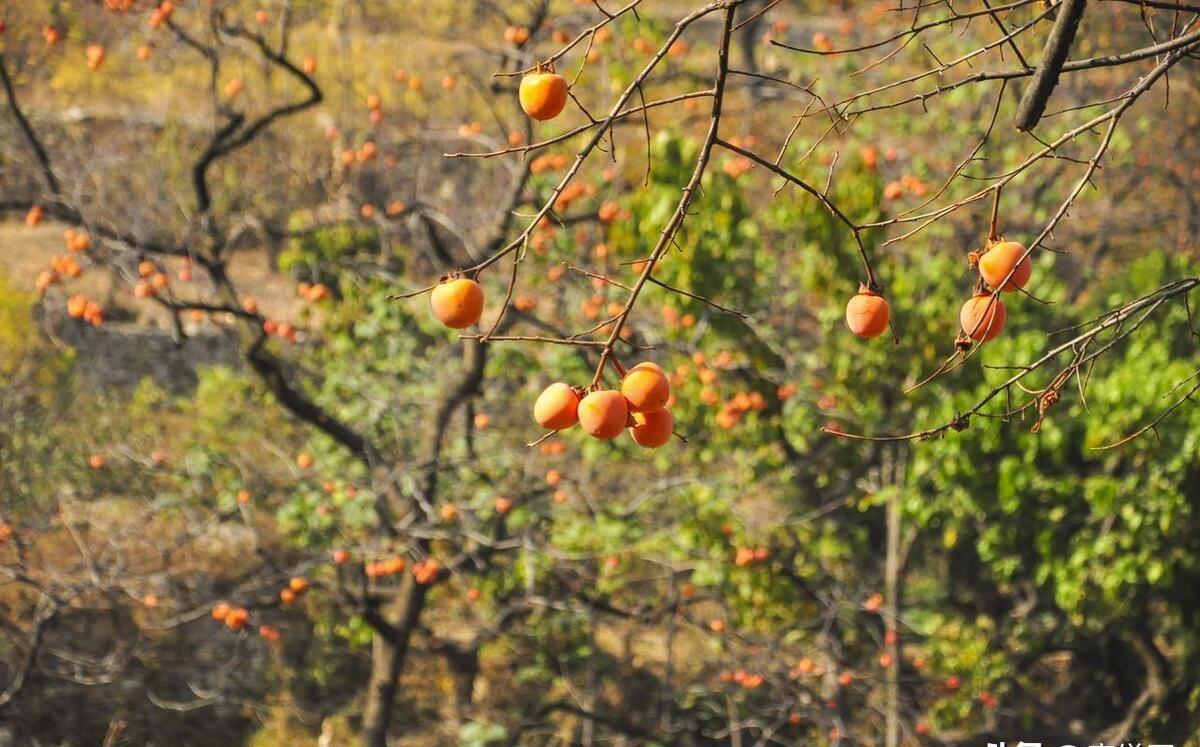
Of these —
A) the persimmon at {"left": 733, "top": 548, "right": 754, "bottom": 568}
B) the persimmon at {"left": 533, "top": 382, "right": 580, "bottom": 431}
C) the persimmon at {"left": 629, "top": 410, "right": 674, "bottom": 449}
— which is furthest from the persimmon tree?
the persimmon at {"left": 533, "top": 382, "right": 580, "bottom": 431}

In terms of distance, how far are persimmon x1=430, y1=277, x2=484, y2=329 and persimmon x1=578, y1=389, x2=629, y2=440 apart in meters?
0.24

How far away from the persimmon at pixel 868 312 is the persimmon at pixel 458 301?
2.01 feet

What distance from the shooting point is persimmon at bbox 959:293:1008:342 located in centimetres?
175

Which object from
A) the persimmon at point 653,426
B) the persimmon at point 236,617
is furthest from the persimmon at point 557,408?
the persimmon at point 236,617

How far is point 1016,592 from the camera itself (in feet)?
20.0

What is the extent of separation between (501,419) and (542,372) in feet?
4.60

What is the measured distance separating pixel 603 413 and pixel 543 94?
1.60ft

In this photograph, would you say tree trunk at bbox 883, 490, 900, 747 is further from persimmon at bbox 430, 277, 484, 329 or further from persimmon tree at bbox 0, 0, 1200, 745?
persimmon at bbox 430, 277, 484, 329

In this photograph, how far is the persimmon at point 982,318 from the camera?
175 centimetres

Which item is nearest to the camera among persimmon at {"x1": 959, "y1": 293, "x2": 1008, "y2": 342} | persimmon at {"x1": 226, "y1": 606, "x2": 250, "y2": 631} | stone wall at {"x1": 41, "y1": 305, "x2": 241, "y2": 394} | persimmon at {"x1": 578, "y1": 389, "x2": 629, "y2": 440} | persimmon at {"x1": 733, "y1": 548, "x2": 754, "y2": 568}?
persimmon at {"x1": 578, "y1": 389, "x2": 629, "y2": 440}

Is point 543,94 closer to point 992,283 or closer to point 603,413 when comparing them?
point 603,413

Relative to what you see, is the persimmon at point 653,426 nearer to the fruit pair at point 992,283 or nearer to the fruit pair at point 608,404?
the fruit pair at point 608,404

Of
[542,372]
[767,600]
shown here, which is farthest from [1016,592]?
[542,372]

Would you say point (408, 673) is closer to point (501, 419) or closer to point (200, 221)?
point (501, 419)
